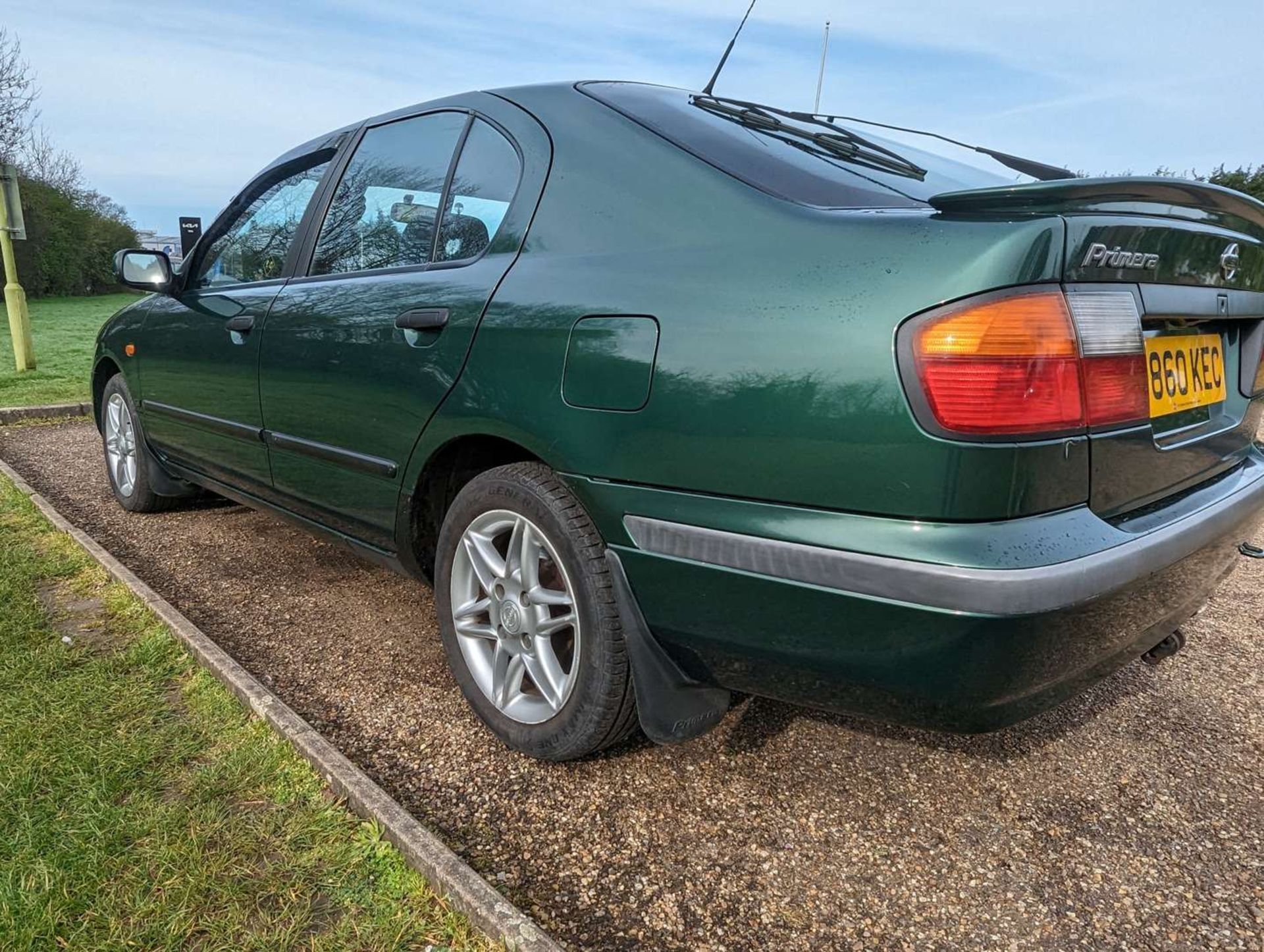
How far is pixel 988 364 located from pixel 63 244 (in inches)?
1381

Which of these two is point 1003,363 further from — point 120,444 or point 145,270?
point 120,444

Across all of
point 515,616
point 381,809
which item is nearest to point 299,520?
point 515,616

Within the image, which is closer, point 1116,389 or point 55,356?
point 1116,389

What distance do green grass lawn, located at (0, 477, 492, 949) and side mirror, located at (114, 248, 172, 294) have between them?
171cm

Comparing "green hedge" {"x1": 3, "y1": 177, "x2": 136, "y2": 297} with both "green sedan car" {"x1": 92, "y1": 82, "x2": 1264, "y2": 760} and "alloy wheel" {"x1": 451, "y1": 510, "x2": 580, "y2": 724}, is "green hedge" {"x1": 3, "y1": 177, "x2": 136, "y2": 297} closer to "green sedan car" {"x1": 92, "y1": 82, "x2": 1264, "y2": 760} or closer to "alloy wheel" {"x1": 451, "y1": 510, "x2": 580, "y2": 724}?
"green sedan car" {"x1": 92, "y1": 82, "x2": 1264, "y2": 760}

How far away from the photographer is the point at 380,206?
2.70m

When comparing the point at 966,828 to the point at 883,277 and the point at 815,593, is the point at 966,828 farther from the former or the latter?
the point at 883,277

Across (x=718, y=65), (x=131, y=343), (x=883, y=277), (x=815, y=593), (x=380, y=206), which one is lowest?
(x=815, y=593)

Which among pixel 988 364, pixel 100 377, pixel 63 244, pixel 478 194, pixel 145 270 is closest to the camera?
pixel 988 364

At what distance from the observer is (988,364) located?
4.57ft

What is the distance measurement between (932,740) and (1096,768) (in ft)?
1.29

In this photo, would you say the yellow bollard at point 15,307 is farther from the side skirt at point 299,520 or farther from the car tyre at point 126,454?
the side skirt at point 299,520

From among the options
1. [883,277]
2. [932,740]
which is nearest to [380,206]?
[883,277]

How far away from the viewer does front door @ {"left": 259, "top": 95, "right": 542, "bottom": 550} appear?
7.25 feet
